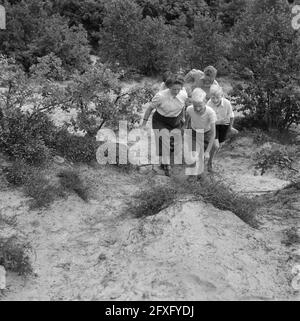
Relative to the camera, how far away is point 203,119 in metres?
6.70

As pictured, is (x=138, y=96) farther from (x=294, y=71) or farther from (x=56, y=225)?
(x=294, y=71)

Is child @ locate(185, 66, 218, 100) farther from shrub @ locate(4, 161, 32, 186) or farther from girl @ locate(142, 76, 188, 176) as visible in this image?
shrub @ locate(4, 161, 32, 186)

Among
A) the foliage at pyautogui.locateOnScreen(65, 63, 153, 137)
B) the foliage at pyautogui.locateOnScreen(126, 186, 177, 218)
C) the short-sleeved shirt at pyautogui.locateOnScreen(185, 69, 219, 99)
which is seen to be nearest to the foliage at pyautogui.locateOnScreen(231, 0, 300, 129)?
the short-sleeved shirt at pyautogui.locateOnScreen(185, 69, 219, 99)

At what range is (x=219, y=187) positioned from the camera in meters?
6.08

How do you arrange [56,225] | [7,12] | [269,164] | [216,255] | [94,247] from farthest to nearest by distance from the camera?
[7,12] → [269,164] → [56,225] → [94,247] → [216,255]

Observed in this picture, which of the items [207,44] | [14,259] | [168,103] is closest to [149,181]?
[168,103]

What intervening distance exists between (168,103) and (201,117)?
1.78 ft

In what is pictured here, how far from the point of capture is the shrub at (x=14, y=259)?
4852 mm

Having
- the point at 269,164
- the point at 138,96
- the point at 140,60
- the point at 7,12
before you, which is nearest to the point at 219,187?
the point at 269,164

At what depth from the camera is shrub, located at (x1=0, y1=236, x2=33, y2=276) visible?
4852mm

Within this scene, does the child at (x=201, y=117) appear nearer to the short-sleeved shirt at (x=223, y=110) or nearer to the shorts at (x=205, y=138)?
the shorts at (x=205, y=138)

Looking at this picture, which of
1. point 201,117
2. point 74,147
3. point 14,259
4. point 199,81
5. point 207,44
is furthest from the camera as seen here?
point 207,44

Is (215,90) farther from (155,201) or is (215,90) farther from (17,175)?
(17,175)

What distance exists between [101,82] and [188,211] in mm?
2531
